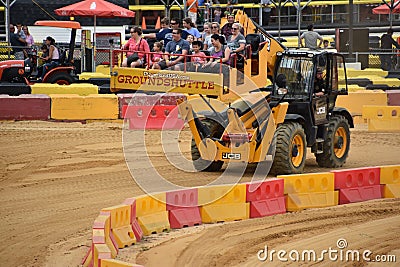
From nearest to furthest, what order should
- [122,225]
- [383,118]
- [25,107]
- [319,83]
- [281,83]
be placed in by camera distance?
1. [122,225]
2. [281,83]
3. [319,83]
4. [25,107]
5. [383,118]

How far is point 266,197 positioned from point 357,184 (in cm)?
153

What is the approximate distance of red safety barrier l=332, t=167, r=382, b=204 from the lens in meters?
10.8

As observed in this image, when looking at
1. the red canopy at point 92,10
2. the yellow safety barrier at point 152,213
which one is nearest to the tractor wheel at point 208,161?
the yellow safety barrier at point 152,213

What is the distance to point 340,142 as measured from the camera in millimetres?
13898

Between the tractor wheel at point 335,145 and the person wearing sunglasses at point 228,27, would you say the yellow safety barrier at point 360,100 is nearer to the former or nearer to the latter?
the tractor wheel at point 335,145

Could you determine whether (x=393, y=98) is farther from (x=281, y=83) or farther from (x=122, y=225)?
(x=122, y=225)

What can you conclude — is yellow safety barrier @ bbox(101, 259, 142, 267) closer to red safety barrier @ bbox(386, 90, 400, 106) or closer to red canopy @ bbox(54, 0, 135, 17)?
red safety barrier @ bbox(386, 90, 400, 106)

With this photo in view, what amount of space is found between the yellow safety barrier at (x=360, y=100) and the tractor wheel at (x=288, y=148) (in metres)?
7.86

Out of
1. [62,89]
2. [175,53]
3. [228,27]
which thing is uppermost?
[228,27]

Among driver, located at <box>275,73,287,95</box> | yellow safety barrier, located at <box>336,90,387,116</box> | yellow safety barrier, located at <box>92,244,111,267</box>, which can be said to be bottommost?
yellow safety barrier, located at <box>92,244,111,267</box>

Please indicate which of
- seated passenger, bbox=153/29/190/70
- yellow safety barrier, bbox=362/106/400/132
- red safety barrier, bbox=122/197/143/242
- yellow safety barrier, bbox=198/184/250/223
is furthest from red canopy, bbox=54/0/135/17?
red safety barrier, bbox=122/197/143/242

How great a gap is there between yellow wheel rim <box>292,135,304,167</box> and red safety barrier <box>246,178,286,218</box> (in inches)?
94.6

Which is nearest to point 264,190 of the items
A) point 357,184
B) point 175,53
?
point 357,184

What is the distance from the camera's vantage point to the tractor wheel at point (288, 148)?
12242 mm
